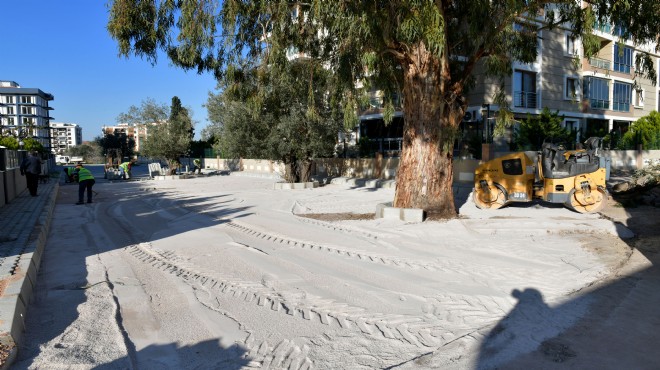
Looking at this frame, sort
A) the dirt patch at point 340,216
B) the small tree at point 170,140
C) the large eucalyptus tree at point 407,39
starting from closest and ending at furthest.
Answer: the large eucalyptus tree at point 407,39
the dirt patch at point 340,216
the small tree at point 170,140

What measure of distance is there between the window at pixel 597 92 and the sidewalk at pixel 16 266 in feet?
98.9

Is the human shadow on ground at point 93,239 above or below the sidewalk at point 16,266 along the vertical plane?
below

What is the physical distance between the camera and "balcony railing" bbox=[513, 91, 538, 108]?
25.8m

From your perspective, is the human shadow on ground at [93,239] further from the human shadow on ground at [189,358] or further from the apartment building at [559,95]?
the apartment building at [559,95]

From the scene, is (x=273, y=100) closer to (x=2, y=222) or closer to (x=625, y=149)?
(x=2, y=222)

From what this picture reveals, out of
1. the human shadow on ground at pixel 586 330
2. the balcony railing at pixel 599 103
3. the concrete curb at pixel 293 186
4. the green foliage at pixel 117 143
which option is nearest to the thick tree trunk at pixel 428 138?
the human shadow on ground at pixel 586 330

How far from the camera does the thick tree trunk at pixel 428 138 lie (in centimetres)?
1063

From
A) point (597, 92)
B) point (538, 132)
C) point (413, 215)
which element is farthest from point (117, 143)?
point (413, 215)

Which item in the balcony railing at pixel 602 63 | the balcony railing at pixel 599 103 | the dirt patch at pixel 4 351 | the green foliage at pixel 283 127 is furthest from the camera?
the balcony railing at pixel 599 103

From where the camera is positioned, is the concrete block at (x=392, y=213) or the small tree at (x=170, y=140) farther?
the small tree at (x=170, y=140)

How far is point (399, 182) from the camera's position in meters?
11.3

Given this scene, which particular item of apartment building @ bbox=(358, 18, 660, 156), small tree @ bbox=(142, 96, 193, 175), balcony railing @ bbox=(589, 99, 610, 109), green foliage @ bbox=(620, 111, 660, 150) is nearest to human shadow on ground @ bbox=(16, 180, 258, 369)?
small tree @ bbox=(142, 96, 193, 175)

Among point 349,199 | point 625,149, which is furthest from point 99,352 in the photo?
point 625,149

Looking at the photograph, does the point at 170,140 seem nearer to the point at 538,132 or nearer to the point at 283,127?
the point at 283,127
